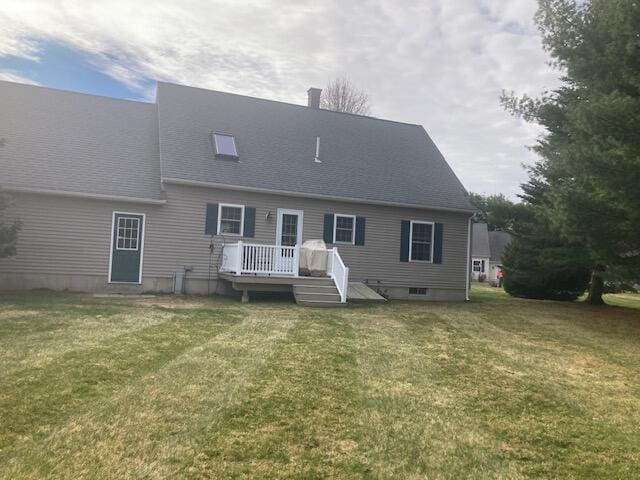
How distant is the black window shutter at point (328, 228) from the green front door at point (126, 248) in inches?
211

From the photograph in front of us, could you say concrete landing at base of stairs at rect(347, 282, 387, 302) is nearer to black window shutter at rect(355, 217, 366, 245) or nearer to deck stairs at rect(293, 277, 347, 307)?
deck stairs at rect(293, 277, 347, 307)

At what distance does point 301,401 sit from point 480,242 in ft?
140

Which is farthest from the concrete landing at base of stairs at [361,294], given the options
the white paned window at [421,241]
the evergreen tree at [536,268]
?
the evergreen tree at [536,268]

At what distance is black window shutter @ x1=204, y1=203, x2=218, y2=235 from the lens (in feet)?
46.3

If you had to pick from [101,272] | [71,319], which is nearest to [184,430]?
[71,319]

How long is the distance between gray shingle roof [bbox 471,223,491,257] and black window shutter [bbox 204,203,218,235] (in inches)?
1334

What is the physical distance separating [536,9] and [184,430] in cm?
1173

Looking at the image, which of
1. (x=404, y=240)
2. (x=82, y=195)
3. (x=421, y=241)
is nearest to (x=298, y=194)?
(x=404, y=240)

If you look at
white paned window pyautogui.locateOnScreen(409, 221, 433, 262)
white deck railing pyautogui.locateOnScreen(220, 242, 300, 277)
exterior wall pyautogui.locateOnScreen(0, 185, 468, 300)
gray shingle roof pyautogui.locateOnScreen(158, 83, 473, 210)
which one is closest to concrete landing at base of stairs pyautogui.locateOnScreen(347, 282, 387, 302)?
exterior wall pyautogui.locateOnScreen(0, 185, 468, 300)

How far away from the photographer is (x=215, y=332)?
8.12 metres

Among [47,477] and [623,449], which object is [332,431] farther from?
[623,449]

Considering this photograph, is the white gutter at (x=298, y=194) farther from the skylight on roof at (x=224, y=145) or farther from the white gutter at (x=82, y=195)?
the skylight on roof at (x=224, y=145)

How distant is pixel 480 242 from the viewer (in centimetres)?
4478

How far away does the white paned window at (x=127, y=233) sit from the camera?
13.6 m
